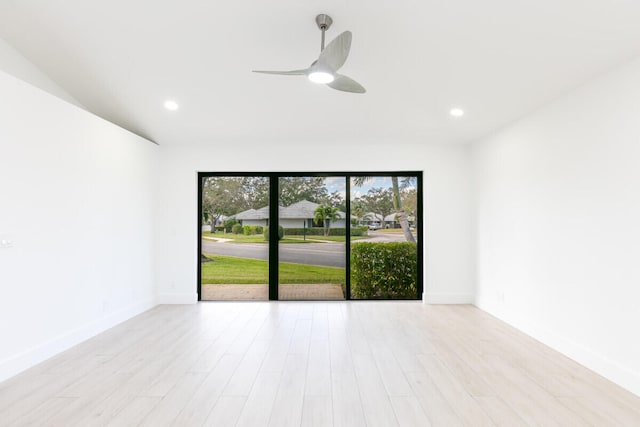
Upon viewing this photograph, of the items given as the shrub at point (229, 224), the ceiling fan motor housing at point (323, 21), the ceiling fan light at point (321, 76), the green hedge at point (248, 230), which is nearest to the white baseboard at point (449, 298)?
the green hedge at point (248, 230)

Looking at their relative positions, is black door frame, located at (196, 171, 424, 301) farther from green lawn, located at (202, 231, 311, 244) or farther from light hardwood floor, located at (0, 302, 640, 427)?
light hardwood floor, located at (0, 302, 640, 427)

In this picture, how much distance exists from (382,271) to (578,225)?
8.89 ft

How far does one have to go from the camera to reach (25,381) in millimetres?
2623

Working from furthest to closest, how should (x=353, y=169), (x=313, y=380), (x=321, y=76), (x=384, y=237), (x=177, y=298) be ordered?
(x=384, y=237) < (x=353, y=169) < (x=177, y=298) < (x=313, y=380) < (x=321, y=76)

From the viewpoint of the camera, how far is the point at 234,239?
5305mm

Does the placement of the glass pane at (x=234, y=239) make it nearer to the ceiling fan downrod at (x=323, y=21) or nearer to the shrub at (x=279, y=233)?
the shrub at (x=279, y=233)

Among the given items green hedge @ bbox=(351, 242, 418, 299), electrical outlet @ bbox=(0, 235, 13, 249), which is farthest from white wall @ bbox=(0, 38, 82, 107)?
green hedge @ bbox=(351, 242, 418, 299)

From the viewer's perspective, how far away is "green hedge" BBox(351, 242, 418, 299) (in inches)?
207

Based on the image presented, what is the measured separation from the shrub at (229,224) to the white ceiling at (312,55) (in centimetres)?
147

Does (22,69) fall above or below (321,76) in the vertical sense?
above

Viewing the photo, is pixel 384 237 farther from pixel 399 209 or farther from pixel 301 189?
pixel 301 189

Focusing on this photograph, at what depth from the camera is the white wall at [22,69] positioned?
3279mm

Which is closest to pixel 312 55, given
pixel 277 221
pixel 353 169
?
pixel 353 169

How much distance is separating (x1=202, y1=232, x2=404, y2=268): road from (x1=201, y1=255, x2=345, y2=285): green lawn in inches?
3.0
